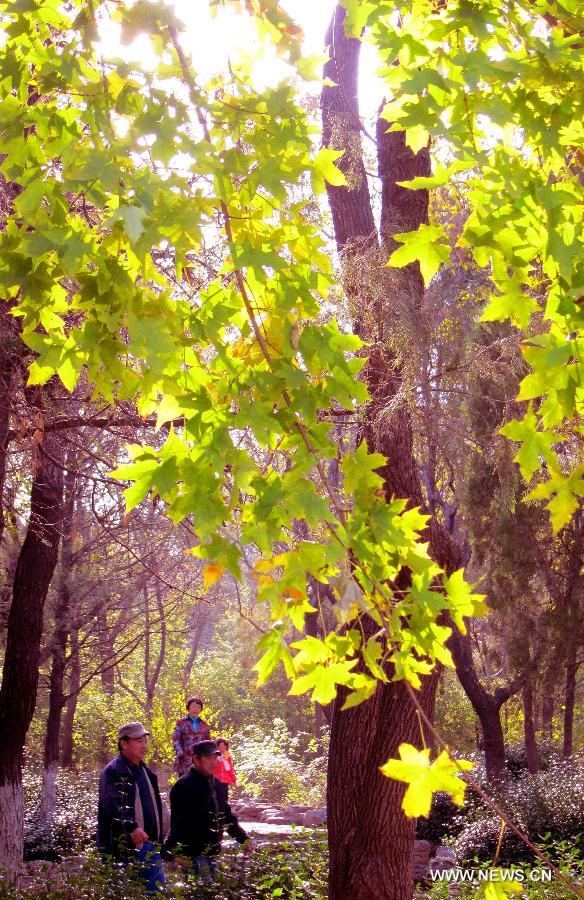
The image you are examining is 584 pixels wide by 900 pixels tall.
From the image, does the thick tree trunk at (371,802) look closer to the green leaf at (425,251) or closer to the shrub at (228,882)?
the shrub at (228,882)

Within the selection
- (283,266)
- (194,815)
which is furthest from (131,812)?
(283,266)

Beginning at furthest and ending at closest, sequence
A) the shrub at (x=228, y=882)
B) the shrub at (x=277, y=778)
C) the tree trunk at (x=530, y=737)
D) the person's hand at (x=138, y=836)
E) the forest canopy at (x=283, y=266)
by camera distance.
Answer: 1. the shrub at (x=277, y=778)
2. the tree trunk at (x=530, y=737)
3. the person's hand at (x=138, y=836)
4. the shrub at (x=228, y=882)
5. the forest canopy at (x=283, y=266)

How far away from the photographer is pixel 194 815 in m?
6.40

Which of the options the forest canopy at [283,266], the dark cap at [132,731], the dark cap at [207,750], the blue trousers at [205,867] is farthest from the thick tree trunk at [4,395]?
the blue trousers at [205,867]

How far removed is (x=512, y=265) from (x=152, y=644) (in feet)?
90.0

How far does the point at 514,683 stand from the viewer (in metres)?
13.2

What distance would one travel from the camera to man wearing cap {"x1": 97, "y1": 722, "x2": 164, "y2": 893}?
5.82m

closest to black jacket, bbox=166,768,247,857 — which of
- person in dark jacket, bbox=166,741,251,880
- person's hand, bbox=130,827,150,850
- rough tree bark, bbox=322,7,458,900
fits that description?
person in dark jacket, bbox=166,741,251,880

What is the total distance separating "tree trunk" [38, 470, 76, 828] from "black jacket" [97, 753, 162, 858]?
186 inches

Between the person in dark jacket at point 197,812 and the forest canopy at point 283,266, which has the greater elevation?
the forest canopy at point 283,266

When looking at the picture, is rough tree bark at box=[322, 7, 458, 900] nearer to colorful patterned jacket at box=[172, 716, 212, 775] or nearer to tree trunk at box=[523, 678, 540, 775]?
colorful patterned jacket at box=[172, 716, 212, 775]

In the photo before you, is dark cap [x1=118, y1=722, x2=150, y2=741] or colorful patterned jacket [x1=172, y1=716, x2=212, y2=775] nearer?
dark cap [x1=118, y1=722, x2=150, y2=741]

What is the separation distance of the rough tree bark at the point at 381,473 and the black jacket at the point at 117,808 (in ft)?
5.71

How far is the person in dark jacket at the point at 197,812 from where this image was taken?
6.39 m
